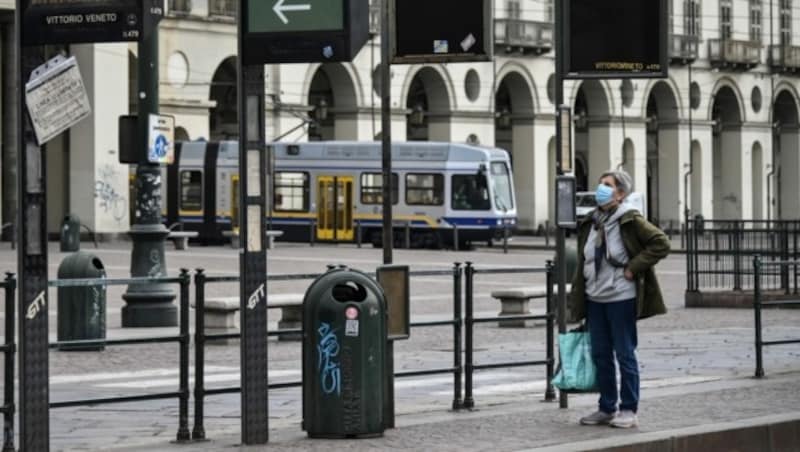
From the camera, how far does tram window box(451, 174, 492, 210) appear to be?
56.0 meters

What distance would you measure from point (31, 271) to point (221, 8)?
164 feet

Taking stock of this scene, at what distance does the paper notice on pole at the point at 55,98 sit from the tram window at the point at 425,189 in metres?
45.3

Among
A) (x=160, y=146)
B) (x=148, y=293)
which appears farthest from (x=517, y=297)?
(x=160, y=146)

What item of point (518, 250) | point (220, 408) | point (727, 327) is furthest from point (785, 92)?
point (220, 408)

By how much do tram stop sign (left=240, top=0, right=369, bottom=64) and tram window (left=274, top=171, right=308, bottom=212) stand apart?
4501 cm

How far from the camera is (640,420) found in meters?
13.8

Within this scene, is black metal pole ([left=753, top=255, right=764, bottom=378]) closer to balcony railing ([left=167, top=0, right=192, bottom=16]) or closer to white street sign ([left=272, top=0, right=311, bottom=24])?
white street sign ([left=272, top=0, right=311, bottom=24])

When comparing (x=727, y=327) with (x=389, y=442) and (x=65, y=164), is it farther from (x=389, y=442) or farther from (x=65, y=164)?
(x=65, y=164)

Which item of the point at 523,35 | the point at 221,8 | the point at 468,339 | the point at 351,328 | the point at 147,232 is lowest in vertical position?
the point at 468,339

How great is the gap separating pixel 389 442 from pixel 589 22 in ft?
12.7

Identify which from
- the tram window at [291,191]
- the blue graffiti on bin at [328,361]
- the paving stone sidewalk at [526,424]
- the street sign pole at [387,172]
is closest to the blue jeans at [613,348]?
the paving stone sidewalk at [526,424]

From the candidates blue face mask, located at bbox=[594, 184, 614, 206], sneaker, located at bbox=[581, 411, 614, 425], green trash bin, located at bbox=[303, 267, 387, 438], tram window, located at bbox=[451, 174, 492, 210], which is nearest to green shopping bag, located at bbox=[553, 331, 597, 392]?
sneaker, located at bbox=[581, 411, 614, 425]

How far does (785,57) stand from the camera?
86438mm

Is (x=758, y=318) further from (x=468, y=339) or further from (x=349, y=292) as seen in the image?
(x=349, y=292)
